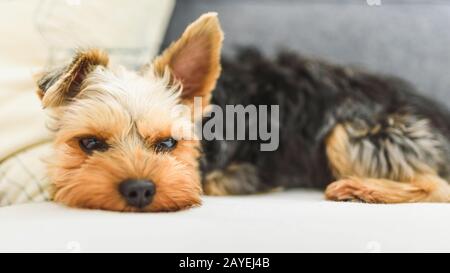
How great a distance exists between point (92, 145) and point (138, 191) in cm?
20

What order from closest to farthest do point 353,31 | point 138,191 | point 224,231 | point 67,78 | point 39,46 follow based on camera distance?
point 224,231
point 138,191
point 67,78
point 39,46
point 353,31

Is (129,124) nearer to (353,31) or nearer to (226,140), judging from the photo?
(226,140)

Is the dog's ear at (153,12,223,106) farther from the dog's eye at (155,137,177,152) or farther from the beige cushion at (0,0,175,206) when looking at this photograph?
the beige cushion at (0,0,175,206)

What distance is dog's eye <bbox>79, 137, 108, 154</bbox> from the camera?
1.29m

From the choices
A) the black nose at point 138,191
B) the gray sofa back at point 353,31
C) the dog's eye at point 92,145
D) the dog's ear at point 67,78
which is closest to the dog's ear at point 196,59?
the dog's ear at point 67,78

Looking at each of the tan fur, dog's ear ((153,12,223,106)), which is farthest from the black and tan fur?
dog's ear ((153,12,223,106))

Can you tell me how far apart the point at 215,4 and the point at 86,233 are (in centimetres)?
130

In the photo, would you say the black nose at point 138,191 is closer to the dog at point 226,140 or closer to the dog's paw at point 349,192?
the dog at point 226,140

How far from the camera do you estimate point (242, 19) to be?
208 cm

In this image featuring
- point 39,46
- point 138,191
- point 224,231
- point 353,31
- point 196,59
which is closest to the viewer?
point 224,231

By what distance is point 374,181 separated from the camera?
1.55m

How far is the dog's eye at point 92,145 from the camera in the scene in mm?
1291

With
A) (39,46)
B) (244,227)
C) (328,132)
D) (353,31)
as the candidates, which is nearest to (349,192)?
(328,132)
